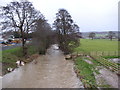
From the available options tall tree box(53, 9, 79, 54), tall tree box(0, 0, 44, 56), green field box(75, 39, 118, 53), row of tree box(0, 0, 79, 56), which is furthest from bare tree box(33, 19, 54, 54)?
green field box(75, 39, 118, 53)

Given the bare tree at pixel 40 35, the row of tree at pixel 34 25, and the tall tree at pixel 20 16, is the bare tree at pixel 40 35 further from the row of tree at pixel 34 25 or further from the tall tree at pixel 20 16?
the tall tree at pixel 20 16

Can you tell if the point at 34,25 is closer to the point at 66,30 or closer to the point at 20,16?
the point at 20,16

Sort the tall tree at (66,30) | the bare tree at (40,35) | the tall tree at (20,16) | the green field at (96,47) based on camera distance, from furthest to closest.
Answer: the green field at (96,47), the tall tree at (66,30), the bare tree at (40,35), the tall tree at (20,16)

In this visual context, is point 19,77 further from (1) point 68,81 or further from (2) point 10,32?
(2) point 10,32

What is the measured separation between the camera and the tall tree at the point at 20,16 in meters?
18.3

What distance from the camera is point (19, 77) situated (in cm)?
1174

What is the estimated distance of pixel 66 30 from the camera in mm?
24594

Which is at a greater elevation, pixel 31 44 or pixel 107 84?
pixel 31 44

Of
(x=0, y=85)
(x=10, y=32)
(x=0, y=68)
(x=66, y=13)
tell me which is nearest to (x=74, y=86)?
(x=0, y=85)

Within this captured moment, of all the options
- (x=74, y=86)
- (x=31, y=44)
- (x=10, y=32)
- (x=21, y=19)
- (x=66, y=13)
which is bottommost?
(x=74, y=86)

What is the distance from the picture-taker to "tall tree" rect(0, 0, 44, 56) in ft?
60.1

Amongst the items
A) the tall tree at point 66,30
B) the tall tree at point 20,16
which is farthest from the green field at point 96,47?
the tall tree at point 20,16

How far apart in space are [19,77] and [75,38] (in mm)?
14405

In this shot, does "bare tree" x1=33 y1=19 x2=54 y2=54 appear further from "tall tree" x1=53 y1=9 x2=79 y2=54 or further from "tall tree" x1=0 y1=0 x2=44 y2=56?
"tall tree" x1=53 y1=9 x2=79 y2=54
